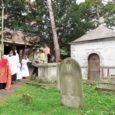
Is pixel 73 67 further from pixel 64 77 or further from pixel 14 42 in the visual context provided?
pixel 14 42

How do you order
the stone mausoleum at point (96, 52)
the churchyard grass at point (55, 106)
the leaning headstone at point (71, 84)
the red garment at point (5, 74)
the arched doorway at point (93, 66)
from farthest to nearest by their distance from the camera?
1. the arched doorway at point (93, 66)
2. the stone mausoleum at point (96, 52)
3. the red garment at point (5, 74)
4. the leaning headstone at point (71, 84)
5. the churchyard grass at point (55, 106)

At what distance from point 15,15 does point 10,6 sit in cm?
89

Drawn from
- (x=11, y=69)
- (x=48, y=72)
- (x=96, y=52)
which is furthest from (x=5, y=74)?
(x=96, y=52)

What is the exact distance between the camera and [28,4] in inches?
1062

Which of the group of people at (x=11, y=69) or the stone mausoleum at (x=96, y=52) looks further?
the stone mausoleum at (x=96, y=52)

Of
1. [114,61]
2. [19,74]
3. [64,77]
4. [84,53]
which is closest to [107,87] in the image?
[64,77]

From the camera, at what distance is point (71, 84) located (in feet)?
31.1

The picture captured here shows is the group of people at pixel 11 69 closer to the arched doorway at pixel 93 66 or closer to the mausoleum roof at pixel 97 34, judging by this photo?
the arched doorway at pixel 93 66

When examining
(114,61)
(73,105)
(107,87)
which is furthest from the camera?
(114,61)

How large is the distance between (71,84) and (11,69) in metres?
8.08

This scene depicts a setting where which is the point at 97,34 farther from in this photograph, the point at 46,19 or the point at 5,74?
the point at 5,74

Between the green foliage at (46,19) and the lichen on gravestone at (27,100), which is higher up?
the green foliage at (46,19)

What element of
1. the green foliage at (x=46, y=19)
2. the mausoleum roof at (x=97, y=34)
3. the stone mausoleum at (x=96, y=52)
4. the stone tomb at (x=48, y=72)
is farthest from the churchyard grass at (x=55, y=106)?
the green foliage at (x=46, y=19)

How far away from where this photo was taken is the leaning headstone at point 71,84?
30.6ft
